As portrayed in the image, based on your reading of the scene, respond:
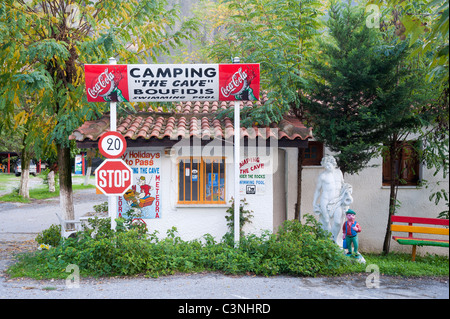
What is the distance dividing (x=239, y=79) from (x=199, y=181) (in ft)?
8.43

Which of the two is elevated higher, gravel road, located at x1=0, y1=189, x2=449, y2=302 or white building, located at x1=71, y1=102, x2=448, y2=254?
white building, located at x1=71, y1=102, x2=448, y2=254

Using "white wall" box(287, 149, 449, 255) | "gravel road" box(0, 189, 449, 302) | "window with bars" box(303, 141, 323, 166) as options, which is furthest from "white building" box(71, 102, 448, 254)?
"white wall" box(287, 149, 449, 255)

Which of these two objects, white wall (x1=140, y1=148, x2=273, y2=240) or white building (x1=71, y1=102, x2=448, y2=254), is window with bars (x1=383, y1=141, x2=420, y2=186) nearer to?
white building (x1=71, y1=102, x2=448, y2=254)

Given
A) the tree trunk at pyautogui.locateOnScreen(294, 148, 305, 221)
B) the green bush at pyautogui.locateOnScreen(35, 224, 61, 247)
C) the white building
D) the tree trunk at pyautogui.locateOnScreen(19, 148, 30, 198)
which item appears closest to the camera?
the white building

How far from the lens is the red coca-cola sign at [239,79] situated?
350 inches

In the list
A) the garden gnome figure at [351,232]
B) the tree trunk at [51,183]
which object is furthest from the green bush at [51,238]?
the tree trunk at [51,183]

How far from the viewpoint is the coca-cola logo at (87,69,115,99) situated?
8711 millimetres

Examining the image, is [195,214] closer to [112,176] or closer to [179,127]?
[179,127]

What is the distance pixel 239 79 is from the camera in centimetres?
888

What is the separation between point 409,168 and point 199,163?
6.12 metres

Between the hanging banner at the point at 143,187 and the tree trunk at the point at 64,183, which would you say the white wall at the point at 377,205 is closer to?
the hanging banner at the point at 143,187

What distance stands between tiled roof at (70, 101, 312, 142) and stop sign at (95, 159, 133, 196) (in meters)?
1.22

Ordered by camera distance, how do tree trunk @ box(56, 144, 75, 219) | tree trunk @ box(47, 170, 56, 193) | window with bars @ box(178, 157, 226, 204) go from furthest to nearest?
tree trunk @ box(47, 170, 56, 193) → tree trunk @ box(56, 144, 75, 219) → window with bars @ box(178, 157, 226, 204)

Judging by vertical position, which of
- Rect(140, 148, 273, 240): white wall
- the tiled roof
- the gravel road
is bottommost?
the gravel road
